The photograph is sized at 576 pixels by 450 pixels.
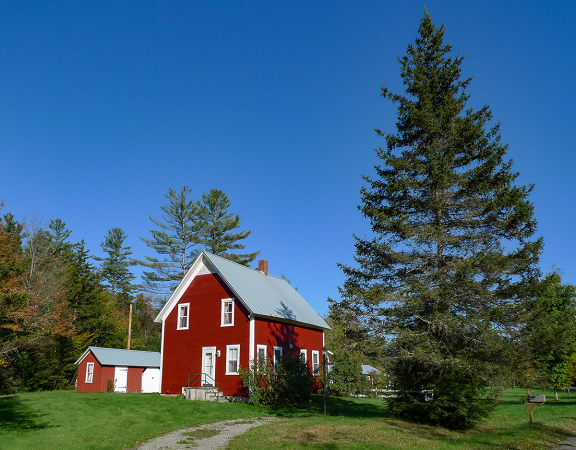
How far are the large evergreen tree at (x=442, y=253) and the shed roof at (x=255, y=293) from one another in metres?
9.65

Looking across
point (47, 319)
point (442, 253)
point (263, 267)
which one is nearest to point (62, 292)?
point (47, 319)

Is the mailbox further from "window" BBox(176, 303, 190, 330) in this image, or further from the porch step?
"window" BBox(176, 303, 190, 330)

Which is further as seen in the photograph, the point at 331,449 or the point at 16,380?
the point at 16,380

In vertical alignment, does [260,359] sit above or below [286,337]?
below

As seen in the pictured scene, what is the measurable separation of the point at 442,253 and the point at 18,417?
53.7 ft

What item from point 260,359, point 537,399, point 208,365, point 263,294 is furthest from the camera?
point 263,294

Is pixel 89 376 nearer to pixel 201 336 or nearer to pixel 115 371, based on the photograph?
pixel 115 371

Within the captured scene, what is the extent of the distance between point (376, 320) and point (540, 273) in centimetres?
574

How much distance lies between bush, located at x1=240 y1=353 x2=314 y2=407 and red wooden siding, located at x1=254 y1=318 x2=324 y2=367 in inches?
76.9

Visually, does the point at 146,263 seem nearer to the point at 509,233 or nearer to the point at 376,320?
the point at 376,320

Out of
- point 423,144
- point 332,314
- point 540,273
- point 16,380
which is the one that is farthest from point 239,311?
point 16,380

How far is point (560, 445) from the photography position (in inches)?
480

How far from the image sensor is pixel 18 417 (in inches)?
640

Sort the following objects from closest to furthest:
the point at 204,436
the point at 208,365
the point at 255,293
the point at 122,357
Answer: the point at 204,436, the point at 208,365, the point at 255,293, the point at 122,357
